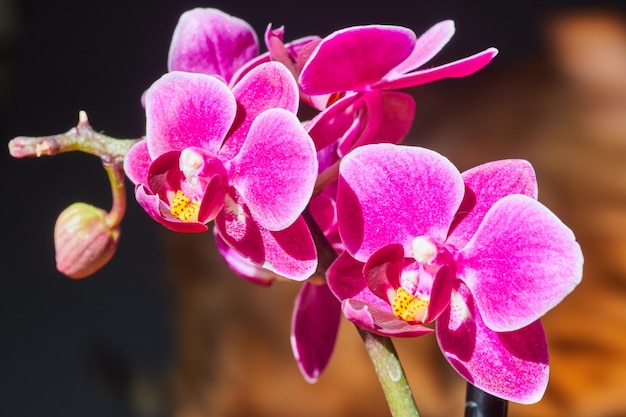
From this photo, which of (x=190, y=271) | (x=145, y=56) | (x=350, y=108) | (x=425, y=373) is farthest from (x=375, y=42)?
(x=145, y=56)

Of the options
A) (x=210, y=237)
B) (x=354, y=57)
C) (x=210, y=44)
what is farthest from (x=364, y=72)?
(x=210, y=237)

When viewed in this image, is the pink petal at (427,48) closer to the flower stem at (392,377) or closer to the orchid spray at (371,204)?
the orchid spray at (371,204)

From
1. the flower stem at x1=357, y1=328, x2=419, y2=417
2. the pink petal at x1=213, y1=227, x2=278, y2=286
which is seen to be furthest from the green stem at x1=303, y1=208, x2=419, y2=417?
the pink petal at x1=213, y1=227, x2=278, y2=286

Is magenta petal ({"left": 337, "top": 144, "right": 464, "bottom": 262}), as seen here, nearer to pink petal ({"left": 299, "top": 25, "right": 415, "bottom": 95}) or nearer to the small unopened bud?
pink petal ({"left": 299, "top": 25, "right": 415, "bottom": 95})

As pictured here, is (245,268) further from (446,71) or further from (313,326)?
(446,71)

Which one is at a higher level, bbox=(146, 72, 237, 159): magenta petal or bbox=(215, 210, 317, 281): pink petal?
bbox=(146, 72, 237, 159): magenta petal

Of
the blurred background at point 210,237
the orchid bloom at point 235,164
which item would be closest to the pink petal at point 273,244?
the orchid bloom at point 235,164

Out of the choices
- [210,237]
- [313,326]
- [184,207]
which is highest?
[184,207]
